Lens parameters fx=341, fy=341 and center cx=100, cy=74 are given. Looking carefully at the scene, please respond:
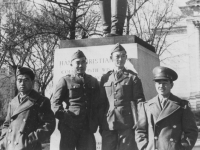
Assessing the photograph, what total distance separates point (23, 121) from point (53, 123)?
0.36 m

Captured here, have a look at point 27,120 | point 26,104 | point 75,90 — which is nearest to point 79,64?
point 75,90

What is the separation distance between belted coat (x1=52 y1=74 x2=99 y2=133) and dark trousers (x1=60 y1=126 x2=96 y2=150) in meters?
0.07

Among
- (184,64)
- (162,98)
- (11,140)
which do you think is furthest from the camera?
(184,64)

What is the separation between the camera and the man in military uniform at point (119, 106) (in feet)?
14.9

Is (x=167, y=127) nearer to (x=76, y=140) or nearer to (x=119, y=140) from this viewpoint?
(x=119, y=140)

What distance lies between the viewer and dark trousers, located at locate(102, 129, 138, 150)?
4516 mm

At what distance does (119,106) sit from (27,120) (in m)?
1.27

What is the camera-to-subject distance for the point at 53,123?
4160 millimetres

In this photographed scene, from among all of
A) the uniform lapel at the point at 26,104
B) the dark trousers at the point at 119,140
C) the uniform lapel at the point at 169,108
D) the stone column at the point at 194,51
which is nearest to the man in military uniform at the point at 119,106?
the dark trousers at the point at 119,140

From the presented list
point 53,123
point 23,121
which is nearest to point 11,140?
point 23,121

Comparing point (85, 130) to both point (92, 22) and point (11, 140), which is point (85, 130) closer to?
point (11, 140)

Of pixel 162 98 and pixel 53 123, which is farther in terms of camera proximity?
pixel 53 123

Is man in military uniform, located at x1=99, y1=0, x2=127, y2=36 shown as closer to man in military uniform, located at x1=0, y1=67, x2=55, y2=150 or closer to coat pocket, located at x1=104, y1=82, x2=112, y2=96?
coat pocket, located at x1=104, y1=82, x2=112, y2=96

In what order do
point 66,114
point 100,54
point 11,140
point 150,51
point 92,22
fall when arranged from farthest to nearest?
point 92,22, point 150,51, point 100,54, point 66,114, point 11,140
